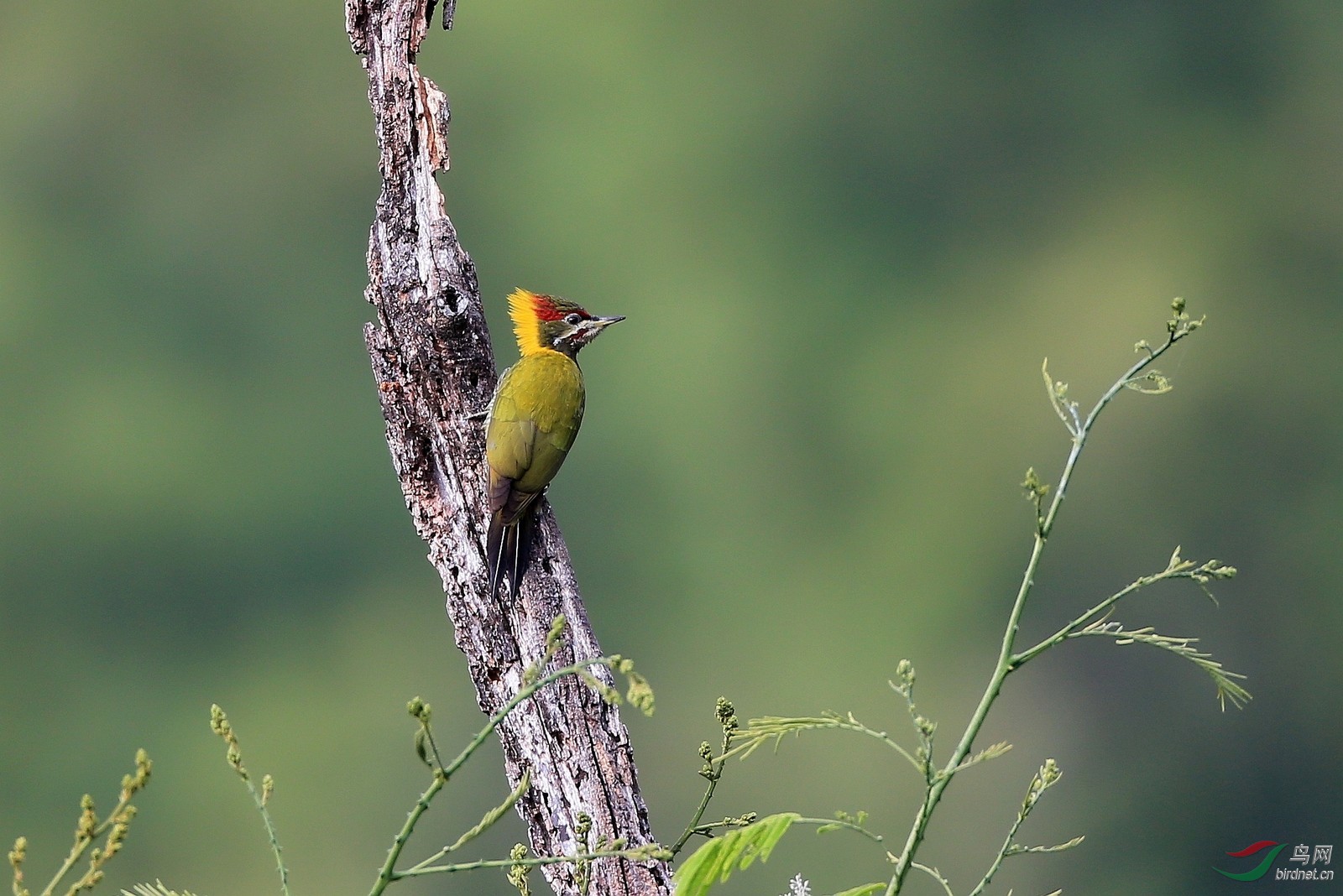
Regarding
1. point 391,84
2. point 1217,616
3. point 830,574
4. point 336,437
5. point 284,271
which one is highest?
point 284,271

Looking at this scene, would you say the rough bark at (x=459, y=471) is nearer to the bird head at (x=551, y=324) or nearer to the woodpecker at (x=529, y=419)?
the woodpecker at (x=529, y=419)

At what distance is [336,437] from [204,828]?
1315 cm

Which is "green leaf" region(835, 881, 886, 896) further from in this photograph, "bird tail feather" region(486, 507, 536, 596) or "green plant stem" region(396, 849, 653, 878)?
"bird tail feather" region(486, 507, 536, 596)

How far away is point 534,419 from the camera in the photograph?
500 cm

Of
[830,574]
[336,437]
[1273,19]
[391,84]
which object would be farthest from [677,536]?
[391,84]

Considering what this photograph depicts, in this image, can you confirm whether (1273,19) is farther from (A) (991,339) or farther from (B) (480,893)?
(B) (480,893)

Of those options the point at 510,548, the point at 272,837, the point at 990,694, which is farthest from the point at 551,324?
the point at 990,694

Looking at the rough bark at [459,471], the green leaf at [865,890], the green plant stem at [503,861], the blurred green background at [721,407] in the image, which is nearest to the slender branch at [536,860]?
the green plant stem at [503,861]

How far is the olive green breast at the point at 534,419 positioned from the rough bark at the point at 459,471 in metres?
0.15

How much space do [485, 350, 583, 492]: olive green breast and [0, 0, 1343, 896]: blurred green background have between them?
27.6 meters

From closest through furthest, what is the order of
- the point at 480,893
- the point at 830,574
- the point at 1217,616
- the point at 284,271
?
the point at 480,893, the point at 1217,616, the point at 830,574, the point at 284,271

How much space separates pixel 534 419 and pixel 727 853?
313cm

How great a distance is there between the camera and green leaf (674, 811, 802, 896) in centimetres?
195

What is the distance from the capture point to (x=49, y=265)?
57.0 meters
